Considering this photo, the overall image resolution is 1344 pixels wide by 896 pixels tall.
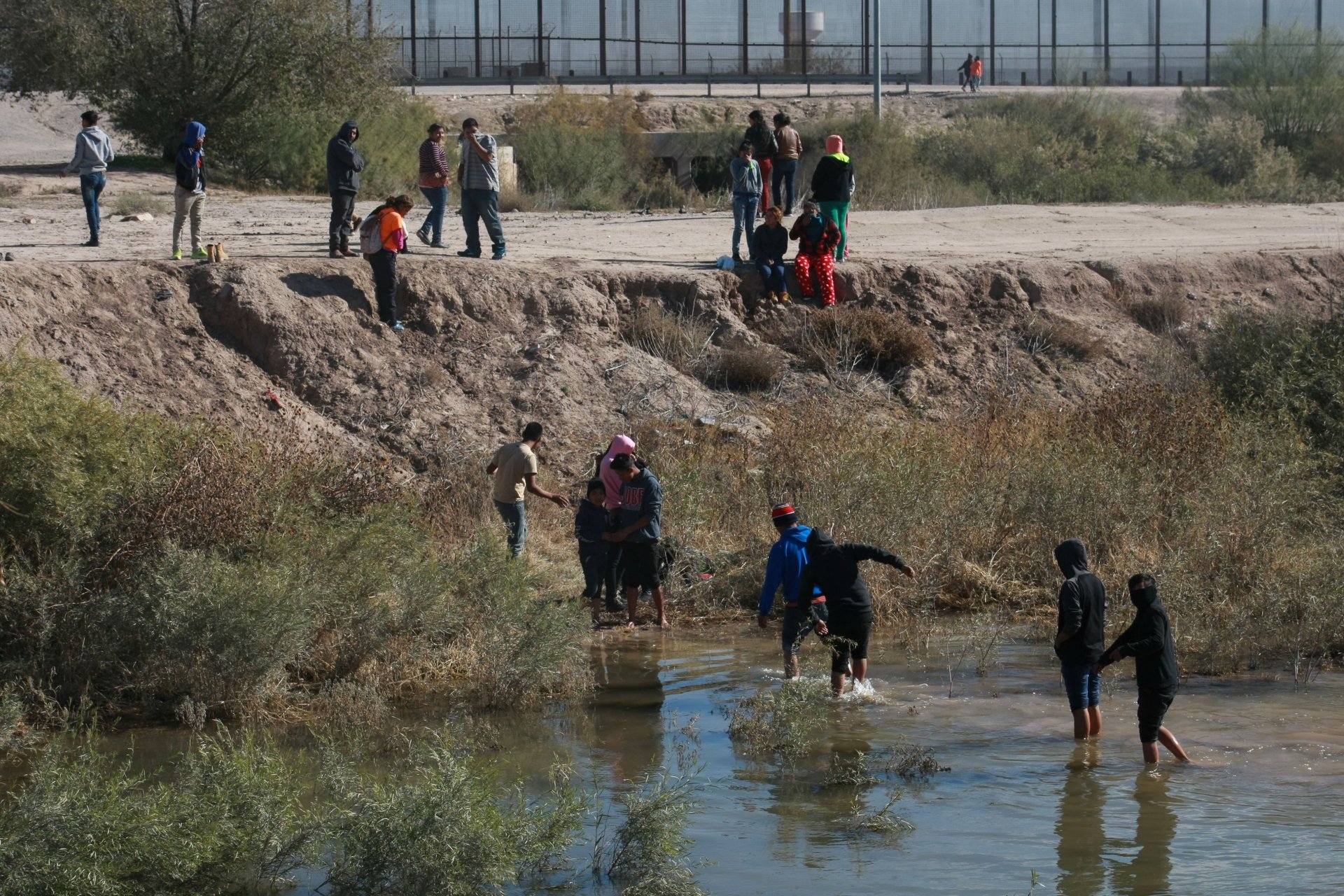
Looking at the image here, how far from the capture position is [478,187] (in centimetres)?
1811

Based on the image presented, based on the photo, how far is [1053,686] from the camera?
1162 cm

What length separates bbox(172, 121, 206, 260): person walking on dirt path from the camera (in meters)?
16.5

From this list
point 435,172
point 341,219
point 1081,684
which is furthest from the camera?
point 435,172

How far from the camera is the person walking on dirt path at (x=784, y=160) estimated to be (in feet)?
66.3

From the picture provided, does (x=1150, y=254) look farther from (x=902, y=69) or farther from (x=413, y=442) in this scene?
(x=902, y=69)

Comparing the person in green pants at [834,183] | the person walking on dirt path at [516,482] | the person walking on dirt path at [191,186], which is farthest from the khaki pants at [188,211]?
the person in green pants at [834,183]

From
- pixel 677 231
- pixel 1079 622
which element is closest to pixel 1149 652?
pixel 1079 622

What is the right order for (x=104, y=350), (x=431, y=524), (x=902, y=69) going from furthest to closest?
(x=902, y=69) < (x=104, y=350) < (x=431, y=524)

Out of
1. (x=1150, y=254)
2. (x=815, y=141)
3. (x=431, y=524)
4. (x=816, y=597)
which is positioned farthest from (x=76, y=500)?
(x=815, y=141)

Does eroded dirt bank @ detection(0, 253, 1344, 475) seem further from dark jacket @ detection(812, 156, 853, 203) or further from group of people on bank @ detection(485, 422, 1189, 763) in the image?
group of people on bank @ detection(485, 422, 1189, 763)

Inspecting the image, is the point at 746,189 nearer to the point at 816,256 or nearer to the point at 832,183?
the point at 832,183

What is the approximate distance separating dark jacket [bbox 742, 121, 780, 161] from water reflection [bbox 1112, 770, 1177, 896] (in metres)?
12.3

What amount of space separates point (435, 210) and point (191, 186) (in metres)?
3.09

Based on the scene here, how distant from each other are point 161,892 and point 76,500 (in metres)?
4.69
